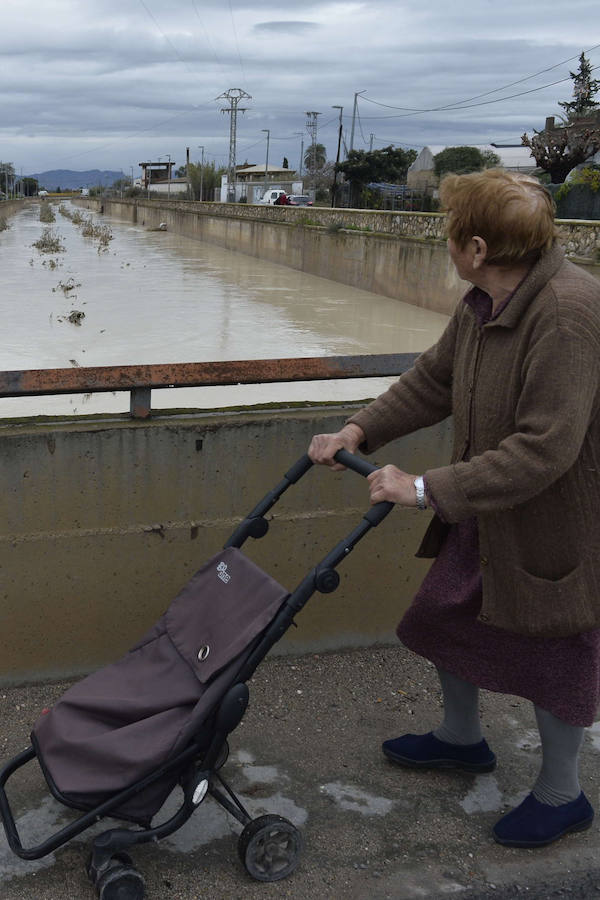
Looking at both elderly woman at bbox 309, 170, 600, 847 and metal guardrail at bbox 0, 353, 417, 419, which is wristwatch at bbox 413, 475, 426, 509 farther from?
metal guardrail at bbox 0, 353, 417, 419

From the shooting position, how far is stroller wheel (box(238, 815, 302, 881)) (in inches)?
90.1

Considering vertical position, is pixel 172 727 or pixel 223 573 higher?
pixel 223 573

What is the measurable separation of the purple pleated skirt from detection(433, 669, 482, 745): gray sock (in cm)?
12

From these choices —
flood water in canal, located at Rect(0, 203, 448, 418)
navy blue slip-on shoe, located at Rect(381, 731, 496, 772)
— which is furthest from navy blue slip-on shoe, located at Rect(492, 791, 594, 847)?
flood water in canal, located at Rect(0, 203, 448, 418)

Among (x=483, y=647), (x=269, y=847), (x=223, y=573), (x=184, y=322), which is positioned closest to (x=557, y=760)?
(x=483, y=647)

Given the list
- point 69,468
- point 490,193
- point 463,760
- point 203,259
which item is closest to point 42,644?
point 69,468

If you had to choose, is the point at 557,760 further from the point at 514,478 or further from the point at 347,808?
the point at 514,478

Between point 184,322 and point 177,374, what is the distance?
768 inches

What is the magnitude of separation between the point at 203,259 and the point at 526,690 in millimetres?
43463

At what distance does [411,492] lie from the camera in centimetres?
215

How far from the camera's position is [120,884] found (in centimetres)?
216

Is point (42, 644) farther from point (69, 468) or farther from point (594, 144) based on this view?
point (594, 144)

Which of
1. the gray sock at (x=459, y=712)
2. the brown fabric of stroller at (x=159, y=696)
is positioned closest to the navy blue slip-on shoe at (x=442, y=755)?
the gray sock at (x=459, y=712)

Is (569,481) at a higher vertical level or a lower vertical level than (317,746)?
higher
